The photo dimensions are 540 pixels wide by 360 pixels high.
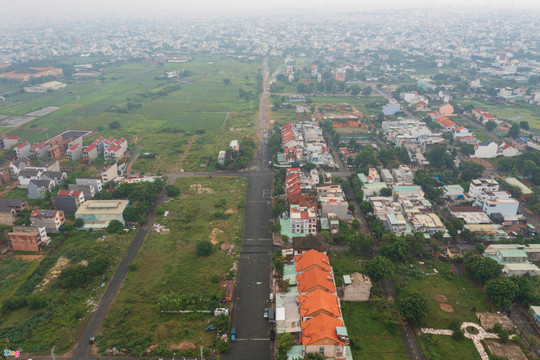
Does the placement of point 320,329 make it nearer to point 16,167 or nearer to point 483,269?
point 483,269

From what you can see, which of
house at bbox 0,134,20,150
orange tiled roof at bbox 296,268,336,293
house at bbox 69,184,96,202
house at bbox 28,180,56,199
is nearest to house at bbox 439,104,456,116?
orange tiled roof at bbox 296,268,336,293

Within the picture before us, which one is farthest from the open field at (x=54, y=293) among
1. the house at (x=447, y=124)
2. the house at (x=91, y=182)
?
the house at (x=447, y=124)

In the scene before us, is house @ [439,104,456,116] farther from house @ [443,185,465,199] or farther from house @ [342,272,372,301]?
house @ [342,272,372,301]

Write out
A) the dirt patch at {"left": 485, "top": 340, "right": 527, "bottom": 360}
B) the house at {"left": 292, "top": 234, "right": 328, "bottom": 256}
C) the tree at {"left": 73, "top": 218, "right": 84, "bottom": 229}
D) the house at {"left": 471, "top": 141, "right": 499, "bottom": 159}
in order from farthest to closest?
1. the house at {"left": 471, "top": 141, "right": 499, "bottom": 159}
2. the tree at {"left": 73, "top": 218, "right": 84, "bottom": 229}
3. the house at {"left": 292, "top": 234, "right": 328, "bottom": 256}
4. the dirt patch at {"left": 485, "top": 340, "right": 527, "bottom": 360}

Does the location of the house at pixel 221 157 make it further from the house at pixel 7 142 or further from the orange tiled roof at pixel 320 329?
the house at pixel 7 142

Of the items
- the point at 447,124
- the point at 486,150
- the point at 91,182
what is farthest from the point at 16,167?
the point at 447,124

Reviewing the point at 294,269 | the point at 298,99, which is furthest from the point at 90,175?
the point at 298,99
